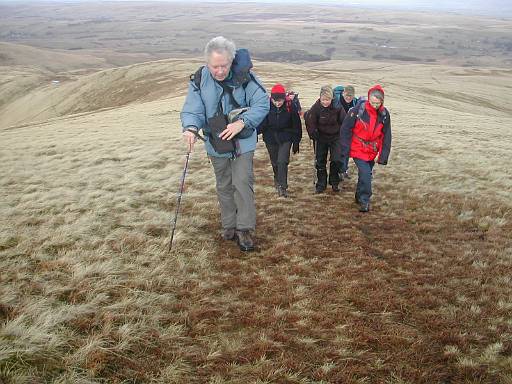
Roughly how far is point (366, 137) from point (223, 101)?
4.30m

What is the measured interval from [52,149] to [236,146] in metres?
15.5

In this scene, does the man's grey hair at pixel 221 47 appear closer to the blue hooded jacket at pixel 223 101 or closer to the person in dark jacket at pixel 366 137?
the blue hooded jacket at pixel 223 101

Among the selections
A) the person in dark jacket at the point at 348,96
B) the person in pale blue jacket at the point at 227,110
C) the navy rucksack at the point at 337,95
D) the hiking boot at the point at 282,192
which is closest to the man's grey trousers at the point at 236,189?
the person in pale blue jacket at the point at 227,110

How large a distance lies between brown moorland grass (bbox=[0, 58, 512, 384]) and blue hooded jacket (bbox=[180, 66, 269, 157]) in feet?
7.88

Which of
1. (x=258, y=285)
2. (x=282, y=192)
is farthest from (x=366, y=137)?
(x=258, y=285)

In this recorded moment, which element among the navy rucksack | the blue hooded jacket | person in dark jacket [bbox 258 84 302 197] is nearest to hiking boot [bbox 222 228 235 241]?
the blue hooded jacket

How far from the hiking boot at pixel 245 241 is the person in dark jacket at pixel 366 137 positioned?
140 inches

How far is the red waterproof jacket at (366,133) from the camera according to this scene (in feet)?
31.2

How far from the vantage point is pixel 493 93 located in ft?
196

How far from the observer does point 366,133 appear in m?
9.66

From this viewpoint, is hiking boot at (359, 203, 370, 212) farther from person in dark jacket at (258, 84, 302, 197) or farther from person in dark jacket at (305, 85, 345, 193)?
person in dark jacket at (258, 84, 302, 197)

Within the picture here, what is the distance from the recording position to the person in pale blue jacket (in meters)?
6.38

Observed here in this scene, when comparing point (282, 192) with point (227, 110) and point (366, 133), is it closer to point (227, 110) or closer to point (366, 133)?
point (366, 133)

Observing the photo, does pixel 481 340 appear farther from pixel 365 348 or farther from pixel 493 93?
pixel 493 93
